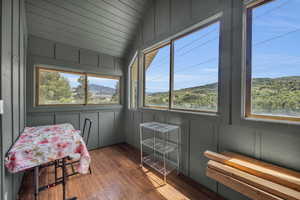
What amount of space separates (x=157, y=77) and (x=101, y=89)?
1.61 meters

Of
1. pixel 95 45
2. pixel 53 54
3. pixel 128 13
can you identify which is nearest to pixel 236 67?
pixel 128 13

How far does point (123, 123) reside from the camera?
360 centimetres

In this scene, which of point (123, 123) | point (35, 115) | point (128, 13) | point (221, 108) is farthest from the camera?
point (123, 123)

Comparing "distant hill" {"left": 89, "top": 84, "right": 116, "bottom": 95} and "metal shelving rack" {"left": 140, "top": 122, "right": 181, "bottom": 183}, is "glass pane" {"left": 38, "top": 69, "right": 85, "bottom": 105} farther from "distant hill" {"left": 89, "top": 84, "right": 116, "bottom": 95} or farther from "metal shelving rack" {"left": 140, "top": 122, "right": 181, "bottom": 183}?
"metal shelving rack" {"left": 140, "top": 122, "right": 181, "bottom": 183}

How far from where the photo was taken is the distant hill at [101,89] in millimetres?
3141

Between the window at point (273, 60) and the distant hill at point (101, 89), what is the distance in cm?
301

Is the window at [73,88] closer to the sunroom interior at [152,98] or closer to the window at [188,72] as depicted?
the sunroom interior at [152,98]

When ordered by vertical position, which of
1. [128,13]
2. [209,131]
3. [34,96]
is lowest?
[209,131]

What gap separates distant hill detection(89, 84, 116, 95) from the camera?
3.14 m

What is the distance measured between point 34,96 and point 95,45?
1.64 meters

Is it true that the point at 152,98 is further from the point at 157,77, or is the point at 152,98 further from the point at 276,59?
the point at 276,59

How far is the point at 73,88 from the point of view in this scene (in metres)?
2.88

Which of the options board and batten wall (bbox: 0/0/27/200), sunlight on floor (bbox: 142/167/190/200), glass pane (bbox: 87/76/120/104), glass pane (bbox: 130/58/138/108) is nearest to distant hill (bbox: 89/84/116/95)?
glass pane (bbox: 87/76/120/104)

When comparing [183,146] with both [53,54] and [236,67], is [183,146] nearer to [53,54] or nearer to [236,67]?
[236,67]
